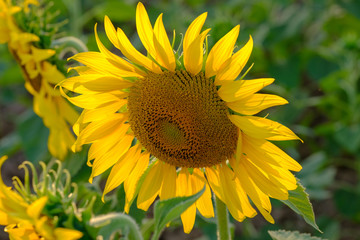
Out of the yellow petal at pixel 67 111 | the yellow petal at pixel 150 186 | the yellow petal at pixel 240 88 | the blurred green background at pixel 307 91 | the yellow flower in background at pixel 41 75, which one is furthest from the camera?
the blurred green background at pixel 307 91

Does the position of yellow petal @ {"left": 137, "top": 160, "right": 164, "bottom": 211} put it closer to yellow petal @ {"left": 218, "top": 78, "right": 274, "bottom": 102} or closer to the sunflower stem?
the sunflower stem

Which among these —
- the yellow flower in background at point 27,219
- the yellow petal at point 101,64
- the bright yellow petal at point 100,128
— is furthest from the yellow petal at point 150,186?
the yellow flower in background at point 27,219

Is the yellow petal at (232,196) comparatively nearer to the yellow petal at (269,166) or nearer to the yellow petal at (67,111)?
the yellow petal at (269,166)

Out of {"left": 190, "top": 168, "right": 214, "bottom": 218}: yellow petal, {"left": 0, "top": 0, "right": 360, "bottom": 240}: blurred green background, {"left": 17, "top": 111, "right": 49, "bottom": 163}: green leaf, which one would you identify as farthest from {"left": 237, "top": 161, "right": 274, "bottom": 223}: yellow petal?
{"left": 17, "top": 111, "right": 49, "bottom": 163}: green leaf

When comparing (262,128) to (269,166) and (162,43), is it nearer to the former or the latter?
(269,166)

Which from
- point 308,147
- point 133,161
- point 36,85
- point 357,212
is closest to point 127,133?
point 133,161
